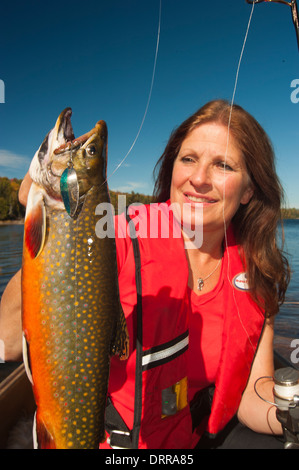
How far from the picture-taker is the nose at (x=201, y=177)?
3.14 metres

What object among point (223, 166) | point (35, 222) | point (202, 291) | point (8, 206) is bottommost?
point (202, 291)

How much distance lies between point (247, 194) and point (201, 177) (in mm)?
953

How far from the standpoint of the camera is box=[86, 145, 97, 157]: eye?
7.45ft

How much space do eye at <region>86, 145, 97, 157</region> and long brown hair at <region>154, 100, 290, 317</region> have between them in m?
1.57

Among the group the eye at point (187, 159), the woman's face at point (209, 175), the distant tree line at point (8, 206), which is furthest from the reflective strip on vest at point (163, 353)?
the distant tree line at point (8, 206)

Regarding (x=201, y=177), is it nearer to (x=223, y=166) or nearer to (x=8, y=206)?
(x=223, y=166)

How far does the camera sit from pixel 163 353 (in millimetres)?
2701

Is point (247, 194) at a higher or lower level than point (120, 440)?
higher

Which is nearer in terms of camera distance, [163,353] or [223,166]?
[163,353]

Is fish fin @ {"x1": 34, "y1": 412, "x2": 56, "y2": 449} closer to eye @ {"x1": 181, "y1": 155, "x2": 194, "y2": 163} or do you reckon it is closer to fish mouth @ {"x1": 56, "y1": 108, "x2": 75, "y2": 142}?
fish mouth @ {"x1": 56, "y1": 108, "x2": 75, "y2": 142}

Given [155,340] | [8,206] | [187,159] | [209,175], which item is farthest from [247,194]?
[8,206]

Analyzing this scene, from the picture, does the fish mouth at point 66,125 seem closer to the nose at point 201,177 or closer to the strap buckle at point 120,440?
the nose at point 201,177

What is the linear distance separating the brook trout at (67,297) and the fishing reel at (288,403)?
159 centimetres

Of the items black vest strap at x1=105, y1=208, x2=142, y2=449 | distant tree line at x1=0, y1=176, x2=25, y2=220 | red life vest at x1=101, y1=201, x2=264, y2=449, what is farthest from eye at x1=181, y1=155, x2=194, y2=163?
distant tree line at x1=0, y1=176, x2=25, y2=220
